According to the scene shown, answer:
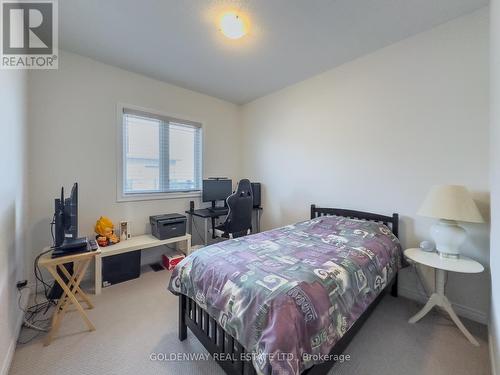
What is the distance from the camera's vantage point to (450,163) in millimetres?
2020

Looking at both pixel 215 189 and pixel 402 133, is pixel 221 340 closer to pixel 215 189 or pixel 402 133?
pixel 215 189

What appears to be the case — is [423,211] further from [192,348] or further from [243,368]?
[192,348]

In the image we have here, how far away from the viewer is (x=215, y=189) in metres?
3.57

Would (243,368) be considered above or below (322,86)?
below

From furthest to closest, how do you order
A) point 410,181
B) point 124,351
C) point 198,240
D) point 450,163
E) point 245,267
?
point 198,240
point 410,181
point 450,163
point 124,351
point 245,267

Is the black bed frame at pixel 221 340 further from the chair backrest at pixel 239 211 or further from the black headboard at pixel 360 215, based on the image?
the chair backrest at pixel 239 211

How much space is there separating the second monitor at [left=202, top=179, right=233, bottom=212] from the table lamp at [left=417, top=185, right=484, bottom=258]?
2.65m

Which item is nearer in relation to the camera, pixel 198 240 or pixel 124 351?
pixel 124 351

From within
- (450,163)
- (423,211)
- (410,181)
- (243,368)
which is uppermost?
(450,163)

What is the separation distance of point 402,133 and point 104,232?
356cm

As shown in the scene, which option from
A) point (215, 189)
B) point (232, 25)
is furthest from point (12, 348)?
point (232, 25)

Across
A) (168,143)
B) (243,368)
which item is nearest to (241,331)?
(243,368)

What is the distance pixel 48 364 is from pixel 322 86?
3.83 meters

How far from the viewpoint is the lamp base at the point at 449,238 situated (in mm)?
1782
